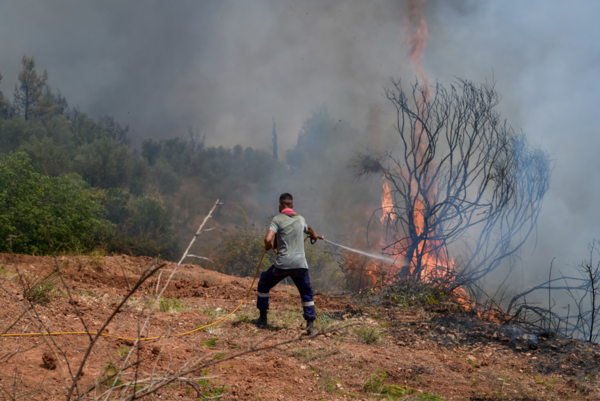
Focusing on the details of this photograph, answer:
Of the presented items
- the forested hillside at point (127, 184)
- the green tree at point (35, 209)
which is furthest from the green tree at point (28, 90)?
the green tree at point (35, 209)

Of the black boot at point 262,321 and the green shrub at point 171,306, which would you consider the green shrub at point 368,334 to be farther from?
the green shrub at point 171,306

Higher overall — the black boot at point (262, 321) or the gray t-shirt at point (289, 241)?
the gray t-shirt at point (289, 241)

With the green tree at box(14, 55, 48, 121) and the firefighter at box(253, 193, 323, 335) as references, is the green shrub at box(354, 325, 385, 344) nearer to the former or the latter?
A: the firefighter at box(253, 193, 323, 335)

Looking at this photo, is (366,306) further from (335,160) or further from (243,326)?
(335,160)

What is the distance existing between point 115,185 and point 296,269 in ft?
68.3

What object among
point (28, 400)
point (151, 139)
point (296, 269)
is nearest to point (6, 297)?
point (28, 400)

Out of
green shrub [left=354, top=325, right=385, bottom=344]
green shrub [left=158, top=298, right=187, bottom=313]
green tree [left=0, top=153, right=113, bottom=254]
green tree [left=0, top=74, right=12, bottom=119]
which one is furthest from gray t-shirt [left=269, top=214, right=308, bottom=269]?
green tree [left=0, top=74, right=12, bottom=119]

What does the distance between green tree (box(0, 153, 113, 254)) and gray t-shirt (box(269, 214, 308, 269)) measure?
654 centimetres

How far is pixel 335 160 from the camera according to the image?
2516cm

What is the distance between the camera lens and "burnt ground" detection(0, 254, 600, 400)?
2994 mm

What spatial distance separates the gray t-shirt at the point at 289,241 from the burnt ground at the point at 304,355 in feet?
3.19

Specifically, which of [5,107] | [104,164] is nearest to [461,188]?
[104,164]

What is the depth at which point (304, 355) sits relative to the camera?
14.0 ft

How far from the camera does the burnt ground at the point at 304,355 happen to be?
2.99 meters
